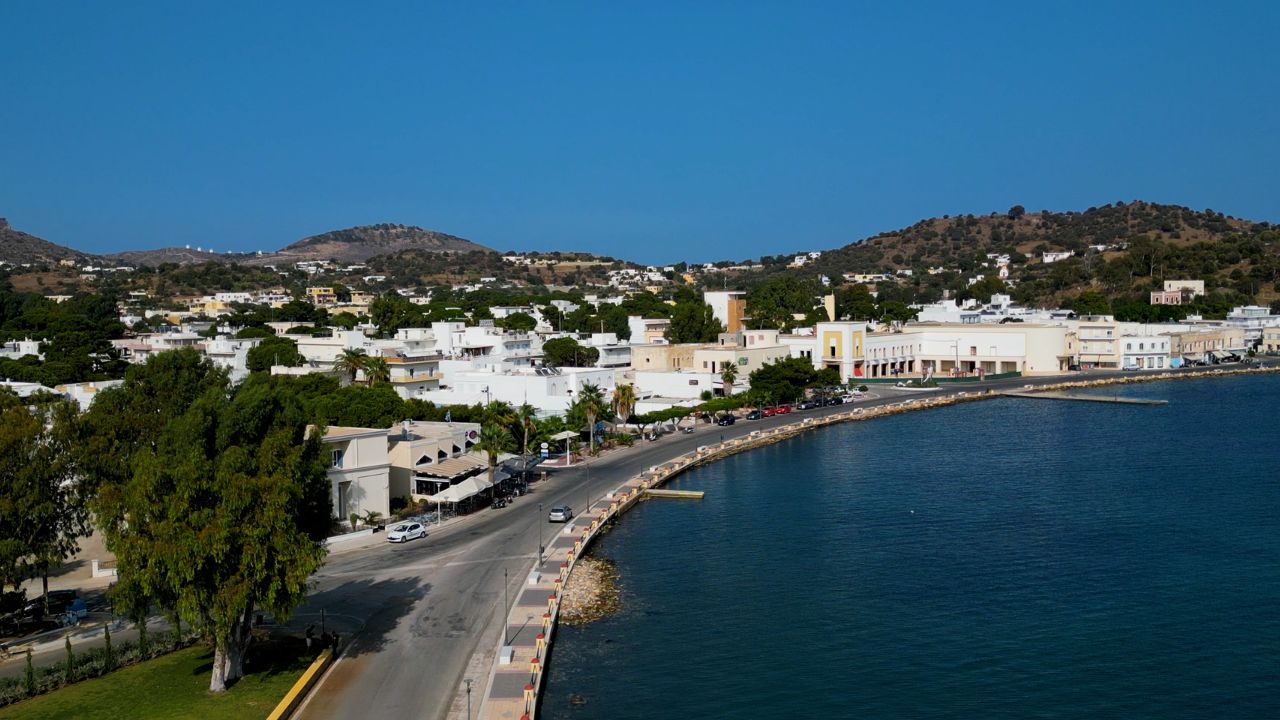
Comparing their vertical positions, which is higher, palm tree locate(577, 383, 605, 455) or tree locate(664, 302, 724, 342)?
tree locate(664, 302, 724, 342)

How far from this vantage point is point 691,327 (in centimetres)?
10138

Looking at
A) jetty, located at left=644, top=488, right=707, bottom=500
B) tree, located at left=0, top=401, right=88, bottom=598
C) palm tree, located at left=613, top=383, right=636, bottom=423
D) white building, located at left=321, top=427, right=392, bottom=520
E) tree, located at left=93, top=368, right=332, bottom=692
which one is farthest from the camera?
palm tree, located at left=613, top=383, right=636, bottom=423

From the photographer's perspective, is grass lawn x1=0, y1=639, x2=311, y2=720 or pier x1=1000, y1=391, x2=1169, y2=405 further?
pier x1=1000, y1=391, x2=1169, y2=405

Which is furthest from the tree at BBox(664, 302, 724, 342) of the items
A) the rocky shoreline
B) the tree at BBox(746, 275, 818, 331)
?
the rocky shoreline

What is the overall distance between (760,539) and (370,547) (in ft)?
43.1

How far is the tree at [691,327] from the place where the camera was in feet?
328

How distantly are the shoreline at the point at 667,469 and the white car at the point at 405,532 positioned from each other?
4737mm

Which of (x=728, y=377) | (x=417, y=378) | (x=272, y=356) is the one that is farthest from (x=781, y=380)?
(x=272, y=356)

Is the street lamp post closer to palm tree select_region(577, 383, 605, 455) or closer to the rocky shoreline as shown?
the rocky shoreline

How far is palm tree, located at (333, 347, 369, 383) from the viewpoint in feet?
207

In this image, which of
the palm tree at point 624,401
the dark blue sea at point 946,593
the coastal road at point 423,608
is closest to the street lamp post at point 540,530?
the coastal road at point 423,608

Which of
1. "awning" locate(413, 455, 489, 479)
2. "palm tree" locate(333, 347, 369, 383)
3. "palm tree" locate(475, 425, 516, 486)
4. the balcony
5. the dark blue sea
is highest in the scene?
"palm tree" locate(333, 347, 369, 383)

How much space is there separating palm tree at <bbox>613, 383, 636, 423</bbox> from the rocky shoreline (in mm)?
28566

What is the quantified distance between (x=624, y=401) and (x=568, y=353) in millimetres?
20563
